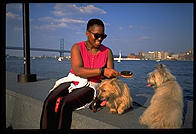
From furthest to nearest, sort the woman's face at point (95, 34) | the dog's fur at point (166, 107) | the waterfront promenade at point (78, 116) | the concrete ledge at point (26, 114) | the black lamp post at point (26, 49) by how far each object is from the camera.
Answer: the black lamp post at point (26, 49)
the woman's face at point (95, 34)
the concrete ledge at point (26, 114)
the waterfront promenade at point (78, 116)
the dog's fur at point (166, 107)

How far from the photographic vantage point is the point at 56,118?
2.16m

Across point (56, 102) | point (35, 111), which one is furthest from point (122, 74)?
point (35, 111)

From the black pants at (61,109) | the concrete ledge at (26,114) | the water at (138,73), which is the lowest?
the water at (138,73)

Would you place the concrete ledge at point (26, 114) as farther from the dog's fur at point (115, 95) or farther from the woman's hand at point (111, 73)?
the woman's hand at point (111, 73)

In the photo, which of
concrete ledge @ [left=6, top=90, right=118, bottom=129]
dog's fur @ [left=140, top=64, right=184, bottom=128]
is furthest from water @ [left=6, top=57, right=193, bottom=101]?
concrete ledge @ [left=6, top=90, right=118, bottom=129]

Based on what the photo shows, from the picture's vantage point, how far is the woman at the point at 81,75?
7.14 ft

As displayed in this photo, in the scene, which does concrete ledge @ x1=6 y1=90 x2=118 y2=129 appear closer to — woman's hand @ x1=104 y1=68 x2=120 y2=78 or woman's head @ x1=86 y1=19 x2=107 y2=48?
woman's hand @ x1=104 y1=68 x2=120 y2=78

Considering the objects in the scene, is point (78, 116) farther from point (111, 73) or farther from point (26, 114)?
point (26, 114)

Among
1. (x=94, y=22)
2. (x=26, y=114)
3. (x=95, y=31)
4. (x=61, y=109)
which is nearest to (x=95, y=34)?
(x=95, y=31)

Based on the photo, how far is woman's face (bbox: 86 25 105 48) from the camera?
250cm

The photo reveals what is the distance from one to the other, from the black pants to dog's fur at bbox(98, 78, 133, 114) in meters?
0.29

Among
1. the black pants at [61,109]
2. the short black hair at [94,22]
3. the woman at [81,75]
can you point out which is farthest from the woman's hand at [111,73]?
the short black hair at [94,22]

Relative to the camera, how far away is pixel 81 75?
2531 millimetres

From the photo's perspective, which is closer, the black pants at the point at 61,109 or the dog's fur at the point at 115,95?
the black pants at the point at 61,109
